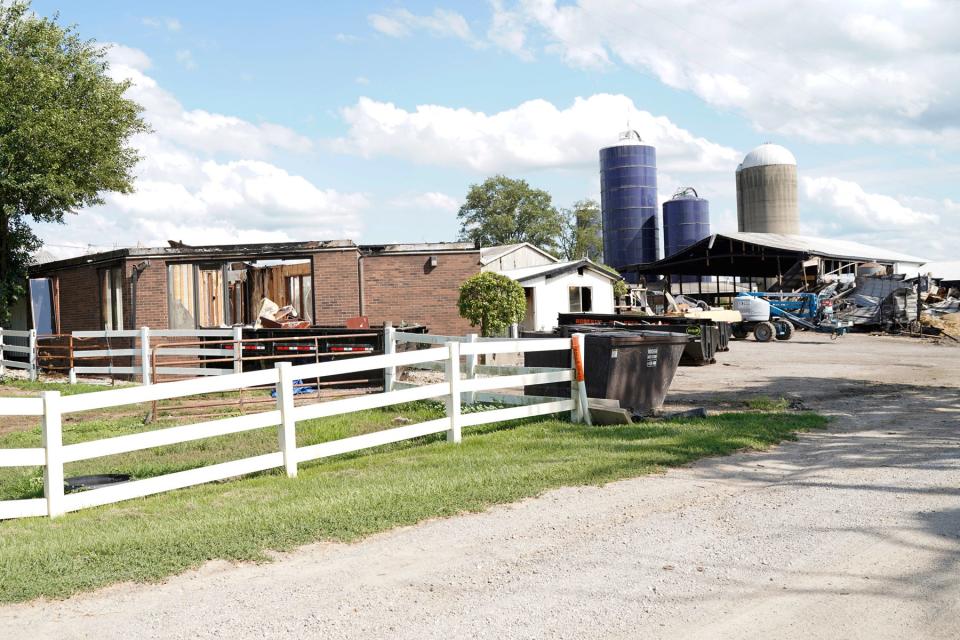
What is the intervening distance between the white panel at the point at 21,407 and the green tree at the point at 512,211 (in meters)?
73.7

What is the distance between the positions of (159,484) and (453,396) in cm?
347

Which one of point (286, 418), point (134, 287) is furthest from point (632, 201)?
point (286, 418)

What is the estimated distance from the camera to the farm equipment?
31078mm

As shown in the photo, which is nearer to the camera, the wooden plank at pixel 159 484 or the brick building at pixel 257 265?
the wooden plank at pixel 159 484

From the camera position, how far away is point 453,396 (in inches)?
382

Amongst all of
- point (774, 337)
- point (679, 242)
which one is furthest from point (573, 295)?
point (679, 242)

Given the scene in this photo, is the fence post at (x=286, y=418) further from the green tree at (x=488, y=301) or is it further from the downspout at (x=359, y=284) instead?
the downspout at (x=359, y=284)

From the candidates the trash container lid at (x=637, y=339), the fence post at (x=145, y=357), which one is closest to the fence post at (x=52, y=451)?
the trash container lid at (x=637, y=339)

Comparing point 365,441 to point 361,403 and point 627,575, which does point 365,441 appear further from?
point 627,575

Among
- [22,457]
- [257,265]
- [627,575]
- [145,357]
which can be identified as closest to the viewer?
[627,575]

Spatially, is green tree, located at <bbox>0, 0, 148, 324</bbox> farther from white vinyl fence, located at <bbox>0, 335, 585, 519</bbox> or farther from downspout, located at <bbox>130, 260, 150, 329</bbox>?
white vinyl fence, located at <bbox>0, 335, 585, 519</bbox>

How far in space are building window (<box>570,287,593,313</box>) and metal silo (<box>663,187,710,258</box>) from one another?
83.7ft

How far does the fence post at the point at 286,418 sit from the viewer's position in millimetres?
8055

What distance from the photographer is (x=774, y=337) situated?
30938 millimetres
